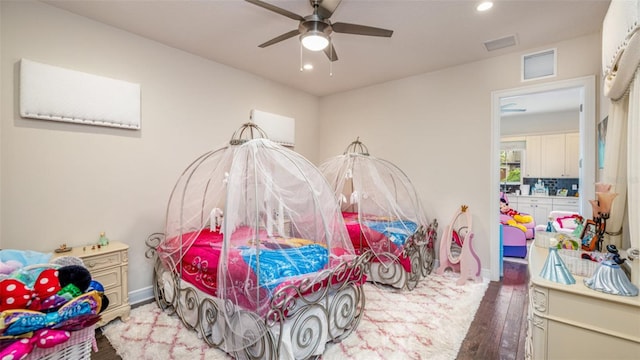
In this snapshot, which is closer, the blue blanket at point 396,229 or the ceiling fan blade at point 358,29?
the ceiling fan blade at point 358,29

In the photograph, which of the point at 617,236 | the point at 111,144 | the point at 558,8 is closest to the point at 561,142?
the point at 558,8

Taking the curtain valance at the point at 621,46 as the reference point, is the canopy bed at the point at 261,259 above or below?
below

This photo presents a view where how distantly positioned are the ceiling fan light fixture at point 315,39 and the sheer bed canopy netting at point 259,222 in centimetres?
89

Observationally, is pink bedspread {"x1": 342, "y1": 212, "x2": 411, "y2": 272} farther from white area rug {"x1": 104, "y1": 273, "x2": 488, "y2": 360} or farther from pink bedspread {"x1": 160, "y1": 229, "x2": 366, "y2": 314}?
pink bedspread {"x1": 160, "y1": 229, "x2": 366, "y2": 314}

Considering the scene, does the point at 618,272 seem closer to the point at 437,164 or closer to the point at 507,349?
the point at 507,349

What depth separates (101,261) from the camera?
2457mm

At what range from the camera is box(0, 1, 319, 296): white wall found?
2328 mm

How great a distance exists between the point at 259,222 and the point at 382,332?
4.81ft

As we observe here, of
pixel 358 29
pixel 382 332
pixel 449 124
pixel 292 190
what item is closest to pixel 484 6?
pixel 358 29

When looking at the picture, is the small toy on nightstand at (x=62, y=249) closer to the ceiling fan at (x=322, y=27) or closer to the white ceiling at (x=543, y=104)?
the ceiling fan at (x=322, y=27)

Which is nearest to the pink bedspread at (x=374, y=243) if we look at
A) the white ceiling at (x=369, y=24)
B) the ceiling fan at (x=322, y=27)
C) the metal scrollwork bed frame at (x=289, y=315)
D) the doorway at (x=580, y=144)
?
the metal scrollwork bed frame at (x=289, y=315)

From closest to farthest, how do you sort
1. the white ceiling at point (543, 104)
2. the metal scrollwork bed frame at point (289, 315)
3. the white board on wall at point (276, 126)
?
the metal scrollwork bed frame at point (289, 315) → the white board on wall at point (276, 126) → the white ceiling at point (543, 104)

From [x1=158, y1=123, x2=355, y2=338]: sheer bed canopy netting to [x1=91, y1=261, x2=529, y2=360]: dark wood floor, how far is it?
111 centimetres

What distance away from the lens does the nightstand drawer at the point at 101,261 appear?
2.38m
